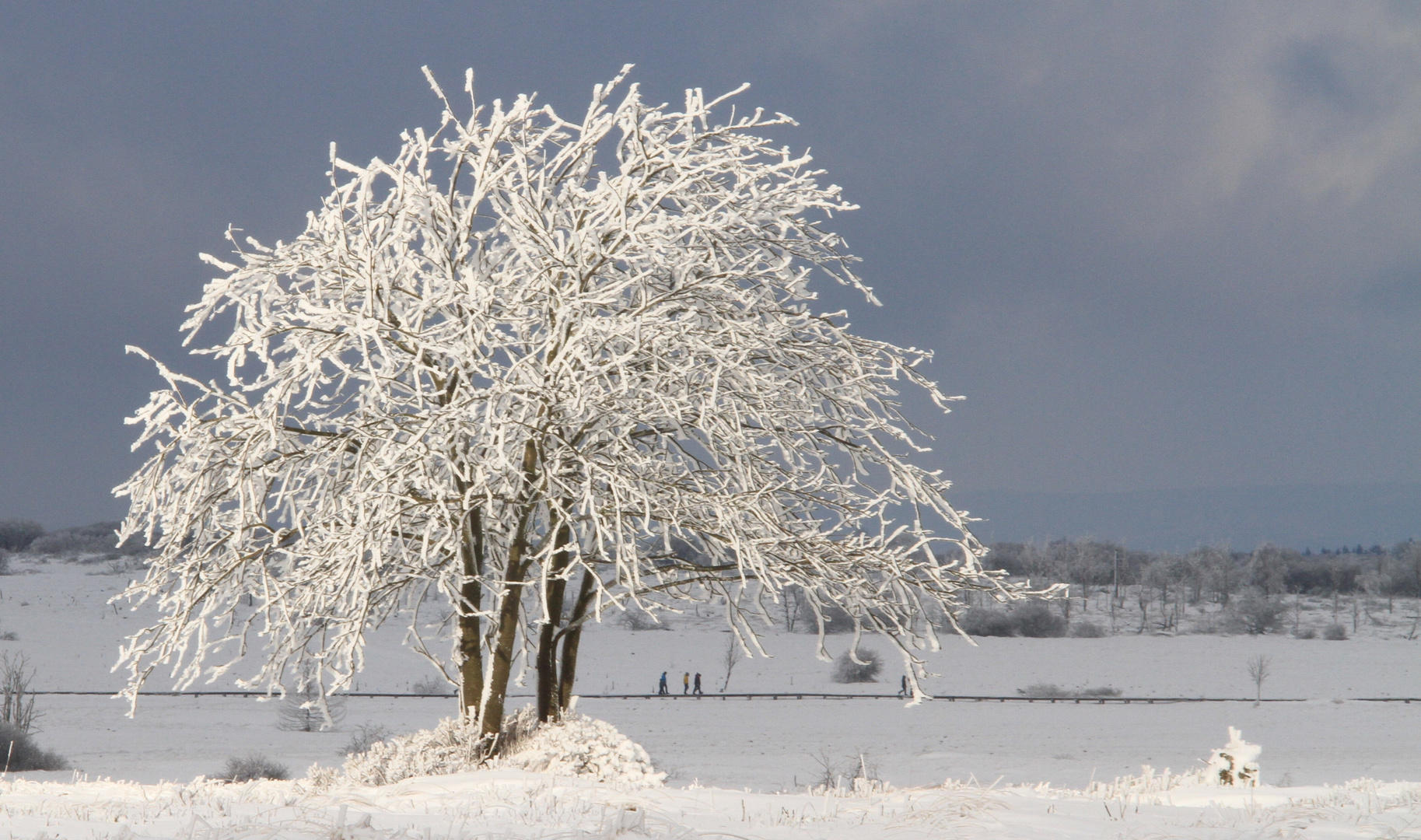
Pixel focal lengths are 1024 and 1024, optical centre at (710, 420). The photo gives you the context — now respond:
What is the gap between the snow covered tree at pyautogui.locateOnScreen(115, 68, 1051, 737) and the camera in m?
8.71

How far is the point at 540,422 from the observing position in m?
8.71

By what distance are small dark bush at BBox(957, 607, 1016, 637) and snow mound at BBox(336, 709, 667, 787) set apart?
2193 inches

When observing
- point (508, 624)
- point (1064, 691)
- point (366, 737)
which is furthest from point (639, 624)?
point (508, 624)

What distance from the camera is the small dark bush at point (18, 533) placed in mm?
85500

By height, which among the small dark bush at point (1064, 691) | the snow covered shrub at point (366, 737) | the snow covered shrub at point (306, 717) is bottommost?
the snow covered shrub at point (306, 717)

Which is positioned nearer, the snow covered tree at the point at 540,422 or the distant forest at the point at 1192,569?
the snow covered tree at the point at 540,422

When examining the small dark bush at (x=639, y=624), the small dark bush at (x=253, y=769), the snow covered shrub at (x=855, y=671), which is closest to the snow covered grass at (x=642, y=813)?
the small dark bush at (x=253, y=769)

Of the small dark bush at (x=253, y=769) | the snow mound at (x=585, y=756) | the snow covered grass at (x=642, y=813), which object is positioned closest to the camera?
the snow covered grass at (x=642, y=813)

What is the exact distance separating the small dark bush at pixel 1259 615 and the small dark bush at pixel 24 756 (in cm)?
6398

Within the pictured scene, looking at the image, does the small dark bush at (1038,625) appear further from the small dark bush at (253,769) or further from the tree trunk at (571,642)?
the tree trunk at (571,642)

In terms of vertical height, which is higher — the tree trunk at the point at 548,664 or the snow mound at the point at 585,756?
the tree trunk at the point at 548,664

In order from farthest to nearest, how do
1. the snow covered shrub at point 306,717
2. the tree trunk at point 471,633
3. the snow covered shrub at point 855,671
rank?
1. the snow covered shrub at point 855,671
2. the snow covered shrub at point 306,717
3. the tree trunk at point 471,633

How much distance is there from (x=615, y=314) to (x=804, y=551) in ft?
9.19

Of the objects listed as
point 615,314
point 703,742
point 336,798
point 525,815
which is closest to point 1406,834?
Answer: point 525,815
